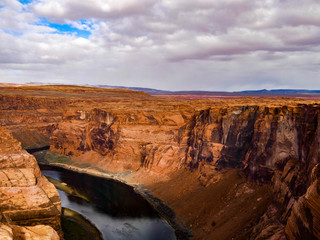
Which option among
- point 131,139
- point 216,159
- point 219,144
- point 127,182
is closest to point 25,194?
point 127,182

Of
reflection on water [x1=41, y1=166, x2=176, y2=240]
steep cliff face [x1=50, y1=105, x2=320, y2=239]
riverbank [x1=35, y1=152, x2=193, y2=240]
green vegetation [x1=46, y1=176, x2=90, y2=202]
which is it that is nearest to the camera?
steep cliff face [x1=50, y1=105, x2=320, y2=239]

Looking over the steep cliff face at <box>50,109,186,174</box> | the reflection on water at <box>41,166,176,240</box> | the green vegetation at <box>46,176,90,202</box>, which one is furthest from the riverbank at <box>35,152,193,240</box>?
the green vegetation at <box>46,176,90,202</box>

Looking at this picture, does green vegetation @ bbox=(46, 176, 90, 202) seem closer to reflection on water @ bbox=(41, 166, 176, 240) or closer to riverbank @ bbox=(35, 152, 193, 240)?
reflection on water @ bbox=(41, 166, 176, 240)

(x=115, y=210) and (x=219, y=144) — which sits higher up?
(x=219, y=144)

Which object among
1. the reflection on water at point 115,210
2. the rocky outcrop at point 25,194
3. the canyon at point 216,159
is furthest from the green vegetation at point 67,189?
the rocky outcrop at point 25,194

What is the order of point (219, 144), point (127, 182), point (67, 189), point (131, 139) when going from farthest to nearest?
1. point (131, 139)
2. point (127, 182)
3. point (67, 189)
4. point (219, 144)

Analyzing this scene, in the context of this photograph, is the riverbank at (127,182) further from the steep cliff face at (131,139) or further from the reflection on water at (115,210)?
the steep cliff face at (131,139)

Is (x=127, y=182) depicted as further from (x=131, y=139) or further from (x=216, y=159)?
(x=216, y=159)
